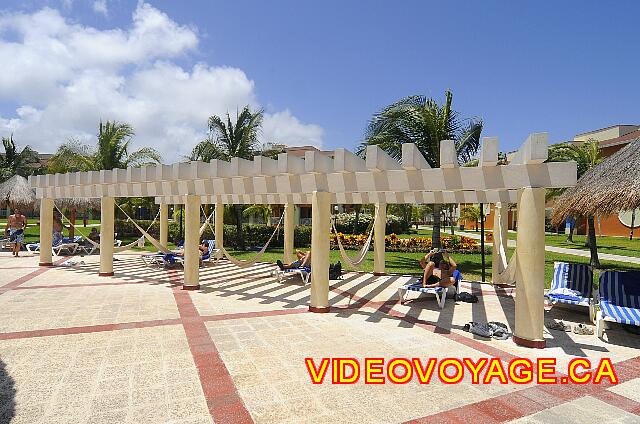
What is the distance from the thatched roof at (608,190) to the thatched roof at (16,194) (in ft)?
64.3

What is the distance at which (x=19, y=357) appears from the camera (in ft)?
12.6

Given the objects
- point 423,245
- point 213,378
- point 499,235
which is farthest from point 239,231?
point 213,378

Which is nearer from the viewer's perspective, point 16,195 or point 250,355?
point 250,355

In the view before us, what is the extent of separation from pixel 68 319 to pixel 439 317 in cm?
522

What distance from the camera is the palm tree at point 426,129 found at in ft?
37.1

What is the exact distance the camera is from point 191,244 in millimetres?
7605

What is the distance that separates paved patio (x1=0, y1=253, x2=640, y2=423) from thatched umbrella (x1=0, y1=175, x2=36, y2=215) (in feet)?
38.9

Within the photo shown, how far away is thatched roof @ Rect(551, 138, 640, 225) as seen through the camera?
586 cm

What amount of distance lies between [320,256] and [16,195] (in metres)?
16.9

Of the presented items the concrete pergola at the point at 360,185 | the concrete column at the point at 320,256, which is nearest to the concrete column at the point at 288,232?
the concrete pergola at the point at 360,185

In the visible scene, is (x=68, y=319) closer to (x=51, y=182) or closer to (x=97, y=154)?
(x=51, y=182)

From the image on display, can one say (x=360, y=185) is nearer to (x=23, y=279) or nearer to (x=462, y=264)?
(x=23, y=279)

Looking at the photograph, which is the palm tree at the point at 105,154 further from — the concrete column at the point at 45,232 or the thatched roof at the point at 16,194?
the concrete column at the point at 45,232

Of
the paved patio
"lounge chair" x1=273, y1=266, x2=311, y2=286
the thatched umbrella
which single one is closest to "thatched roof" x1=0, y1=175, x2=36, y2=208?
the thatched umbrella
